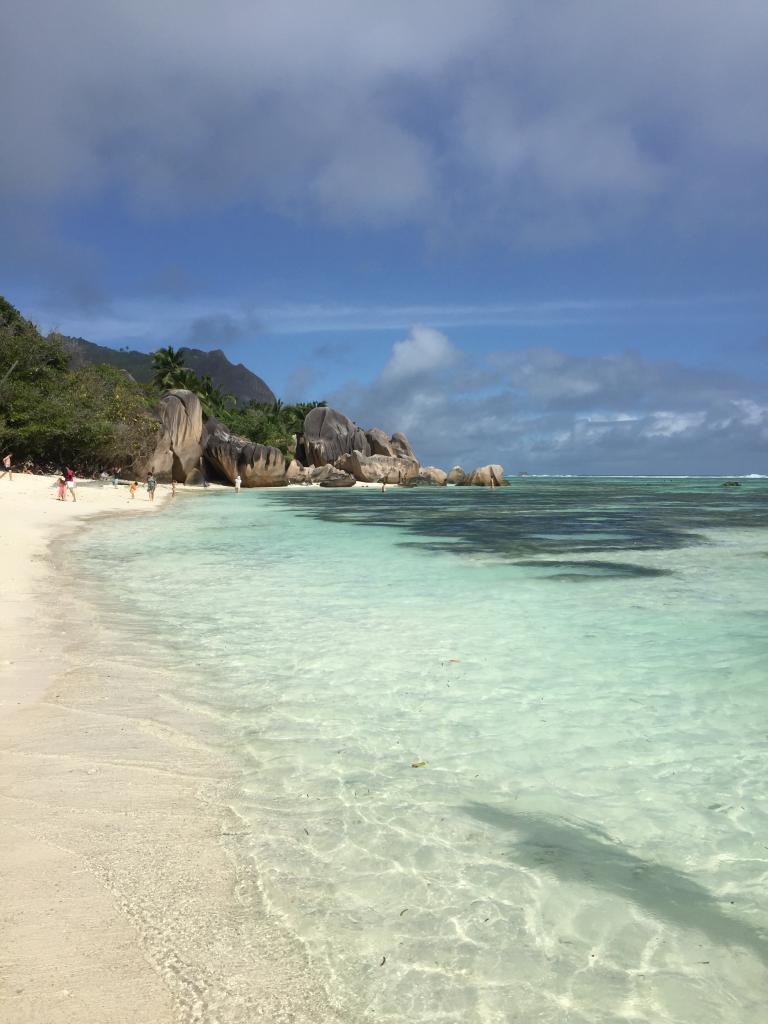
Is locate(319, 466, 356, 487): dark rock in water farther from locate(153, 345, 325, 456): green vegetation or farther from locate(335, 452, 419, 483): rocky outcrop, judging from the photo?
locate(153, 345, 325, 456): green vegetation

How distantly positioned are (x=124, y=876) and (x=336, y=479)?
61642mm

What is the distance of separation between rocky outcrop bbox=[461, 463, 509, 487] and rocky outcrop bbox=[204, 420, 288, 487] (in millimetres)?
26848

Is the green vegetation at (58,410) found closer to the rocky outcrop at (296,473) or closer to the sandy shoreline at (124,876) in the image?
the rocky outcrop at (296,473)

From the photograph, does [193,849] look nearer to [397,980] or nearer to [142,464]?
[397,980]

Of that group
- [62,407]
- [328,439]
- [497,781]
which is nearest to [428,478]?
[328,439]

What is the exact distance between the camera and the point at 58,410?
39.3 m

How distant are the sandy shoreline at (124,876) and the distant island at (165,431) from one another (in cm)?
3812

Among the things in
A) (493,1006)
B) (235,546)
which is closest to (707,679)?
(493,1006)

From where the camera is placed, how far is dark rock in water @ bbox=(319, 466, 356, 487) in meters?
63.9

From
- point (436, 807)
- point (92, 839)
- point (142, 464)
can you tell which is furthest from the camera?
point (142, 464)

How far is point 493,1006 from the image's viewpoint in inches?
93.1

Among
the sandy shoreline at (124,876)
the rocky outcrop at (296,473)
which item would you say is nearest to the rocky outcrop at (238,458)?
the rocky outcrop at (296,473)

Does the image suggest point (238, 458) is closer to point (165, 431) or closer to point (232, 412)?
point (165, 431)

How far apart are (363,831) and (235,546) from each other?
1375 cm
